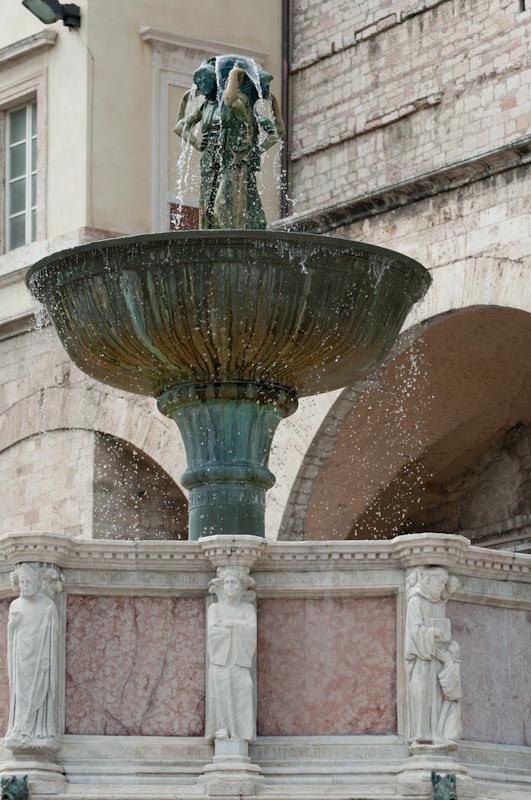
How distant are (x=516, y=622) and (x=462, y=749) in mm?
630

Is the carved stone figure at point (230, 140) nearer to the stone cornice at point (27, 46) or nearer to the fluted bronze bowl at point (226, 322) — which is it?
the fluted bronze bowl at point (226, 322)

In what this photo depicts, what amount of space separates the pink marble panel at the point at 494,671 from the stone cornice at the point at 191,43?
9.24 m

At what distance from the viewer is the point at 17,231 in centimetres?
1745

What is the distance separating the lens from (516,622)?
28.4 feet

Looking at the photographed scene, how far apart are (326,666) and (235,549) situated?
0.55m

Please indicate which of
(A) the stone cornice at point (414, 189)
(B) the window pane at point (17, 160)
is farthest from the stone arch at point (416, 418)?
(B) the window pane at point (17, 160)

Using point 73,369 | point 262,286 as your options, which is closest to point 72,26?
point 73,369

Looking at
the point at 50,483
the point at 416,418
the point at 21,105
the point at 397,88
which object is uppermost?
the point at 21,105

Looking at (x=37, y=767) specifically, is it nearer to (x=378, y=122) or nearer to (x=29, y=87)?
(x=378, y=122)

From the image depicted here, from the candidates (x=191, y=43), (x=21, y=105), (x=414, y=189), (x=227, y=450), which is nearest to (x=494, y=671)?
(x=227, y=450)

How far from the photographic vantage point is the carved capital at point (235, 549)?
8.32m

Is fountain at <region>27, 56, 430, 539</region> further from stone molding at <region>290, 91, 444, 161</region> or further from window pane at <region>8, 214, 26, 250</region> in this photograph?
window pane at <region>8, 214, 26, 250</region>

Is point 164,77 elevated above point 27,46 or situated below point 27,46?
below

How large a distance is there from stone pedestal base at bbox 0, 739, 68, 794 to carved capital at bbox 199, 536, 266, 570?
0.91m
